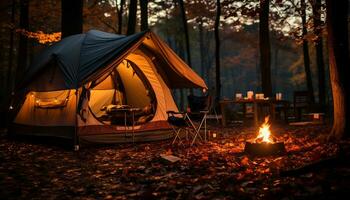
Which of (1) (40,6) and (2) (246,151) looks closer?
(2) (246,151)

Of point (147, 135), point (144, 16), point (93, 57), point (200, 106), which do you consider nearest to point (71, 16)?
point (93, 57)

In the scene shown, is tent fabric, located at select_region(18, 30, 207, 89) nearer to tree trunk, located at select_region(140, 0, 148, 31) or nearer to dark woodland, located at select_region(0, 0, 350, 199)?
dark woodland, located at select_region(0, 0, 350, 199)

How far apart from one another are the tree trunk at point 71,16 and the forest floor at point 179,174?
14.7 ft

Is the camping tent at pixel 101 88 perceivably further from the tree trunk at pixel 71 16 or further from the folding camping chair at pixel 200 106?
the tree trunk at pixel 71 16

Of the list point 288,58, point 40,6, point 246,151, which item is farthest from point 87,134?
point 288,58

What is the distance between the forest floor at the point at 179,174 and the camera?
3734mm

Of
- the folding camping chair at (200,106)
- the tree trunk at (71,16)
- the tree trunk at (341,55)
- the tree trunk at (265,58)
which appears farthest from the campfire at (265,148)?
the tree trunk at (265,58)

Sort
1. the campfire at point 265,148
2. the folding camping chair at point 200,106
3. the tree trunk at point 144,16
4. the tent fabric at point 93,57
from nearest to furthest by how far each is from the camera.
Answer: the campfire at point 265,148
the tent fabric at point 93,57
the folding camping chair at point 200,106
the tree trunk at point 144,16

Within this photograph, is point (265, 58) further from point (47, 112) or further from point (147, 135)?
point (47, 112)

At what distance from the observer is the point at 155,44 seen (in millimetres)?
8164

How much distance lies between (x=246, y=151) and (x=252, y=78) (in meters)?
45.9

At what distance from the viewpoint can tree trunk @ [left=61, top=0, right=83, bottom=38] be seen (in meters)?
10.4

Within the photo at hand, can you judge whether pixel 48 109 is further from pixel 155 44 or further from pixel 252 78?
pixel 252 78

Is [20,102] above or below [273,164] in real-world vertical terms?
above
